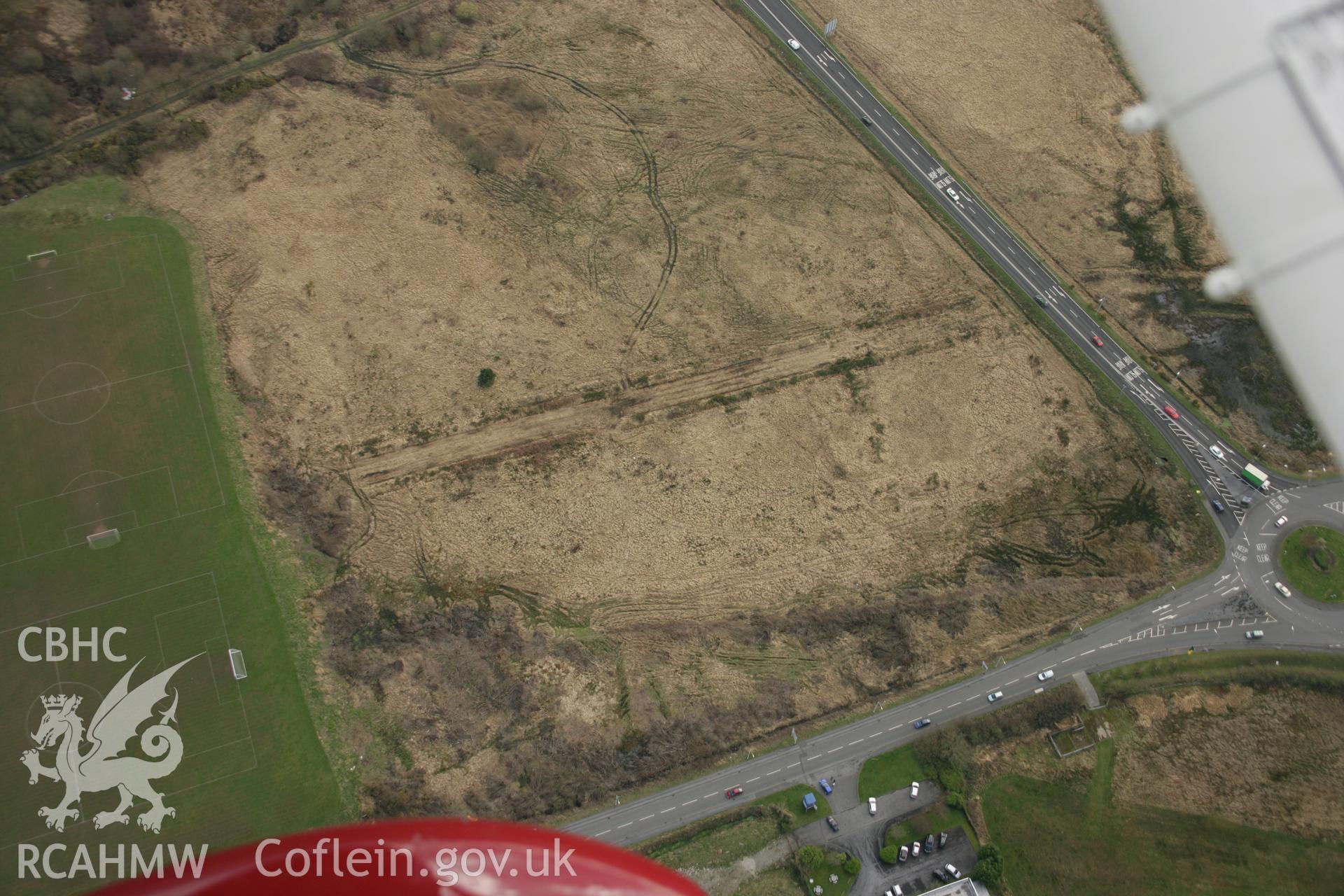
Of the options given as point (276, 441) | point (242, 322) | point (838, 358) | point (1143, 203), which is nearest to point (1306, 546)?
point (1143, 203)

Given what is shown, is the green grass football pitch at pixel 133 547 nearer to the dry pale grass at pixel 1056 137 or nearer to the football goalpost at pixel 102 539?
the football goalpost at pixel 102 539

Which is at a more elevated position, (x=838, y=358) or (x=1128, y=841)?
(x=838, y=358)

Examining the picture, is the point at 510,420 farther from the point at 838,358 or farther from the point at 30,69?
the point at 30,69

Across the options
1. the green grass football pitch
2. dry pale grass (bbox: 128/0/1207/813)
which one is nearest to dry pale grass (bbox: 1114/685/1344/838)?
dry pale grass (bbox: 128/0/1207/813)

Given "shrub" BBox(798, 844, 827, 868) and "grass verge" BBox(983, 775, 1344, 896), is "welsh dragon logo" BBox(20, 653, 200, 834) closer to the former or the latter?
"shrub" BBox(798, 844, 827, 868)

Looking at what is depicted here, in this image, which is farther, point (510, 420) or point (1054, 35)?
point (1054, 35)

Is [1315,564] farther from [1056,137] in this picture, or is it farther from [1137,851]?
[1056,137]

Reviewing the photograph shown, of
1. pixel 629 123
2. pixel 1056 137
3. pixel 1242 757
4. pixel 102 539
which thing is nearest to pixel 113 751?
pixel 102 539
